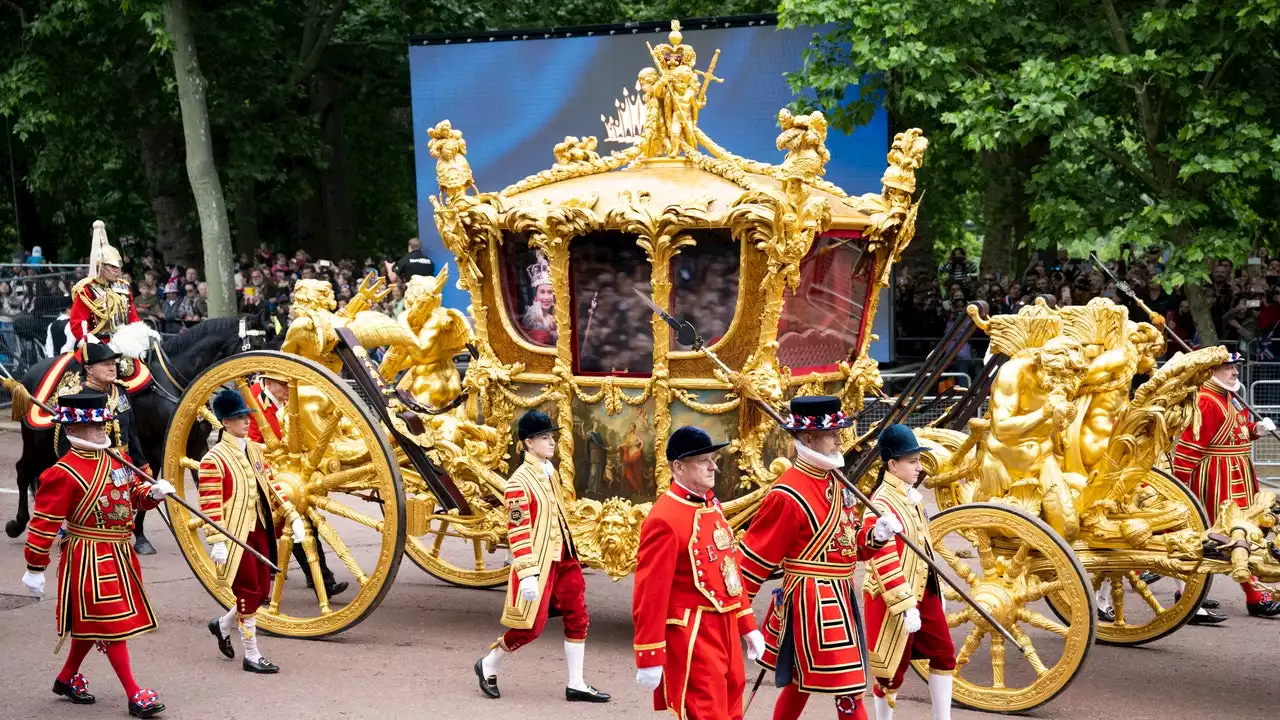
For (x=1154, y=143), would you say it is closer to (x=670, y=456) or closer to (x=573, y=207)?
(x=573, y=207)

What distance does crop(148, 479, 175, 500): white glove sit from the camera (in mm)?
7770

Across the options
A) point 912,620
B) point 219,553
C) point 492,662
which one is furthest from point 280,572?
point 912,620

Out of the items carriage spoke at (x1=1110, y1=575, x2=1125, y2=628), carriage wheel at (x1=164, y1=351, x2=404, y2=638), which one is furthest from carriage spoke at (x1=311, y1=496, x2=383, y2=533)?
carriage spoke at (x1=1110, y1=575, x2=1125, y2=628)

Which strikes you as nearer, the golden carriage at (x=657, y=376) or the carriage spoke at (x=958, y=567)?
the carriage spoke at (x=958, y=567)

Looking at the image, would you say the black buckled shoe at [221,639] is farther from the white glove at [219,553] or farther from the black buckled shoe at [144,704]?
the black buckled shoe at [144,704]

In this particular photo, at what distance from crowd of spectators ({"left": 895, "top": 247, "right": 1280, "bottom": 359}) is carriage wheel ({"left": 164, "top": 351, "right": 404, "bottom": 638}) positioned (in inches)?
279

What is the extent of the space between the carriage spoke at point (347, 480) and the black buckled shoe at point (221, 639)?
110cm

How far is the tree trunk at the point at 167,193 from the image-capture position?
23.5 metres

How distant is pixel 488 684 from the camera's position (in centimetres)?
802

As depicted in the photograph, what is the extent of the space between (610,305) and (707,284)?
2.01 ft

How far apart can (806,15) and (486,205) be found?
726 centimetres

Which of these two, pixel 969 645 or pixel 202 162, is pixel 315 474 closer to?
pixel 969 645

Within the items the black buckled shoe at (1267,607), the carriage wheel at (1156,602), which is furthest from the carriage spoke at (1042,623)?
the black buckled shoe at (1267,607)

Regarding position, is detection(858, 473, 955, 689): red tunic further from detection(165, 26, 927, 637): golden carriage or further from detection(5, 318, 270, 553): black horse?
detection(5, 318, 270, 553): black horse
